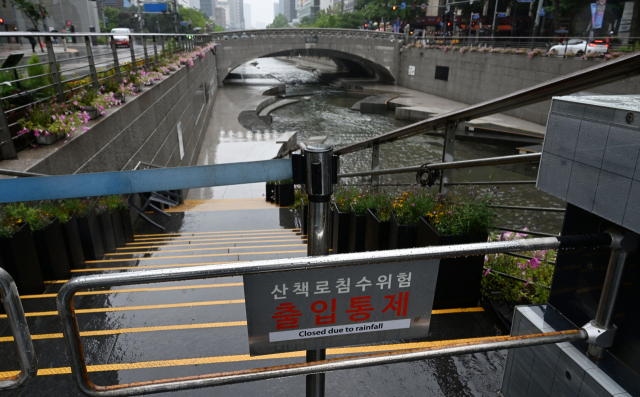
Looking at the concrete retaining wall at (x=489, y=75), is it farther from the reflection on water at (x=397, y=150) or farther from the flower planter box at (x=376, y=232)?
the flower planter box at (x=376, y=232)

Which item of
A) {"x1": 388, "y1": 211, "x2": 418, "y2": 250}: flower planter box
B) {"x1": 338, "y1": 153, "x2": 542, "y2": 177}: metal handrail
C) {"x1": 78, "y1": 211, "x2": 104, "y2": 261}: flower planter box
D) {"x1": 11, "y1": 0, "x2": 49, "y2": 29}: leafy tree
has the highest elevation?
{"x1": 11, "y1": 0, "x2": 49, "y2": 29}: leafy tree

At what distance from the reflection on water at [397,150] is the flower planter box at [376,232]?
2719mm

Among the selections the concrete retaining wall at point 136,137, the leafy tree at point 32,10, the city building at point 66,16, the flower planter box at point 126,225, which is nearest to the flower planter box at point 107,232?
the flower planter box at point 126,225

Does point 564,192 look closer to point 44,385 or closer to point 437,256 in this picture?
point 437,256

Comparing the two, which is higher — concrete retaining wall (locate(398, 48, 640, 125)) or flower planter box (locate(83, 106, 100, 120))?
flower planter box (locate(83, 106, 100, 120))

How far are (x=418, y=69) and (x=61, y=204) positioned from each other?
33.7 meters

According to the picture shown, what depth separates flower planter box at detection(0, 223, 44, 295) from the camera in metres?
3.34

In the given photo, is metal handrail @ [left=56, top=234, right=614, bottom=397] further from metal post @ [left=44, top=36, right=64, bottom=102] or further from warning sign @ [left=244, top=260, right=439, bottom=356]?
metal post @ [left=44, top=36, right=64, bottom=102]

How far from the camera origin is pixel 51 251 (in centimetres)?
378

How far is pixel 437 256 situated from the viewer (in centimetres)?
131

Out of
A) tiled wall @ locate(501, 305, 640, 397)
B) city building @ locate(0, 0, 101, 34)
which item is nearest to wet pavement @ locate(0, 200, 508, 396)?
tiled wall @ locate(501, 305, 640, 397)

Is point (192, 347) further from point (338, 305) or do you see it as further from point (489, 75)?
point (489, 75)

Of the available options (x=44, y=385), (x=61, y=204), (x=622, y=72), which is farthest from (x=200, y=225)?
(x=622, y=72)

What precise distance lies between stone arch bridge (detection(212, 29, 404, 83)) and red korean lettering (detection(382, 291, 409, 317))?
37.7 m
